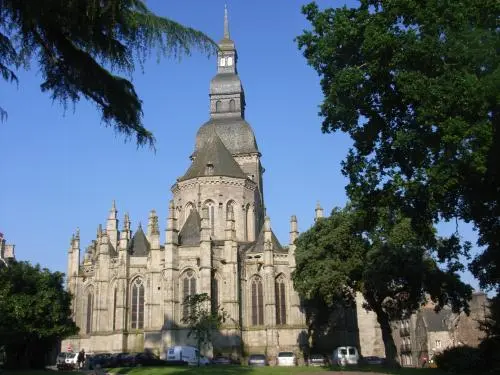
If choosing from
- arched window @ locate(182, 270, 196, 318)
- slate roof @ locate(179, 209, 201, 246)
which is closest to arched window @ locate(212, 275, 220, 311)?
arched window @ locate(182, 270, 196, 318)

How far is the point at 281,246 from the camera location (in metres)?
57.7

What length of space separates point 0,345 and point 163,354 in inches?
591

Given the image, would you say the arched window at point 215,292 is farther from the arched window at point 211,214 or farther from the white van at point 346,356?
the white van at point 346,356

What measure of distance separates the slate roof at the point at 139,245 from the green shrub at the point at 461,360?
2966cm

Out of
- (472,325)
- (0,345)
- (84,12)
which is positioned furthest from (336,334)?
(84,12)

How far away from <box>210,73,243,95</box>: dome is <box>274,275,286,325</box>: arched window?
1132 inches

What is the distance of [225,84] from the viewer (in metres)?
72.1

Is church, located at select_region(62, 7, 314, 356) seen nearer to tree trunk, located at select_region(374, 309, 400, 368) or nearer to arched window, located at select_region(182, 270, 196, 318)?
arched window, located at select_region(182, 270, 196, 318)

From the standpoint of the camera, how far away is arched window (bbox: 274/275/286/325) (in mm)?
50562

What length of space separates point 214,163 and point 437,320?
109 ft

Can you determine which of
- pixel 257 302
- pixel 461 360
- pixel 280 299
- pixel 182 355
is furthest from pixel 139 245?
pixel 461 360

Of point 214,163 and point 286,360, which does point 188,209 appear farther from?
point 286,360

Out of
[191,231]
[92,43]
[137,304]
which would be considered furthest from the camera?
[191,231]

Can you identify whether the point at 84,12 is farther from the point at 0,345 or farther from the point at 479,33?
the point at 0,345
